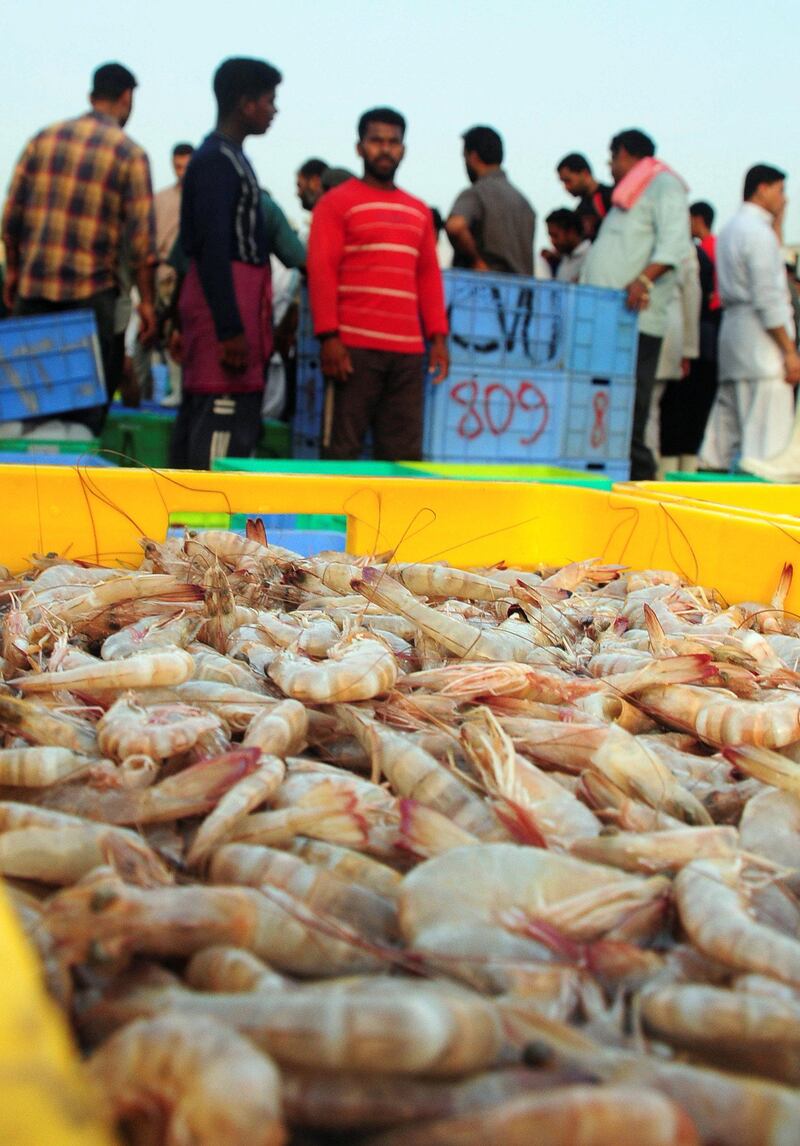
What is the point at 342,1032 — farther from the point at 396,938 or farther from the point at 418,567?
the point at 418,567

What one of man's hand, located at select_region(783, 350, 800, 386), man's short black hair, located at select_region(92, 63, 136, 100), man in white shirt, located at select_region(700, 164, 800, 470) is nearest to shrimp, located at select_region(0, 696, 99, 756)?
man's short black hair, located at select_region(92, 63, 136, 100)

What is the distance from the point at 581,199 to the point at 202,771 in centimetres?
751

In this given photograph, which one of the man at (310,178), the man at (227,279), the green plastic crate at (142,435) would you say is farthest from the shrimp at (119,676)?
the man at (310,178)

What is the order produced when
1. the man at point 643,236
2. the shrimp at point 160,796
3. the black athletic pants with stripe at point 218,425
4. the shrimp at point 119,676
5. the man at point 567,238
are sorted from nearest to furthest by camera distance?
1. the shrimp at point 160,796
2. the shrimp at point 119,676
3. the black athletic pants with stripe at point 218,425
4. the man at point 643,236
5. the man at point 567,238

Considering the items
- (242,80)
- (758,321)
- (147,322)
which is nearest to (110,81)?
(242,80)

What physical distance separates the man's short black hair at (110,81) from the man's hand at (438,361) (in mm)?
2043

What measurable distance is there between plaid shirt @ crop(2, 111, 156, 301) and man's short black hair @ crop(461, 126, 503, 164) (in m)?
2.16

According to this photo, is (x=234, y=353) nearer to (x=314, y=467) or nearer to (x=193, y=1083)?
(x=314, y=467)

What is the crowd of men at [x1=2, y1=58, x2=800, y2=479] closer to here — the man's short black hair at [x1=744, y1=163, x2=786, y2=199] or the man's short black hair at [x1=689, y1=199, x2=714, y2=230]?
the man's short black hair at [x1=744, y1=163, x2=786, y2=199]

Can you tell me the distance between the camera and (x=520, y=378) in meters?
6.04

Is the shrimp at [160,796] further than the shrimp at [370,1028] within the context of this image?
Yes

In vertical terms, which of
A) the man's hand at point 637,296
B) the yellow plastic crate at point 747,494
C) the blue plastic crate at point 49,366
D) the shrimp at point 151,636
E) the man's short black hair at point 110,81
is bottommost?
the shrimp at point 151,636

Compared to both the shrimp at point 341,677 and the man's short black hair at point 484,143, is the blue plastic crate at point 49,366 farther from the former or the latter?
the shrimp at point 341,677

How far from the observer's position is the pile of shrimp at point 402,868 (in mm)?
791
